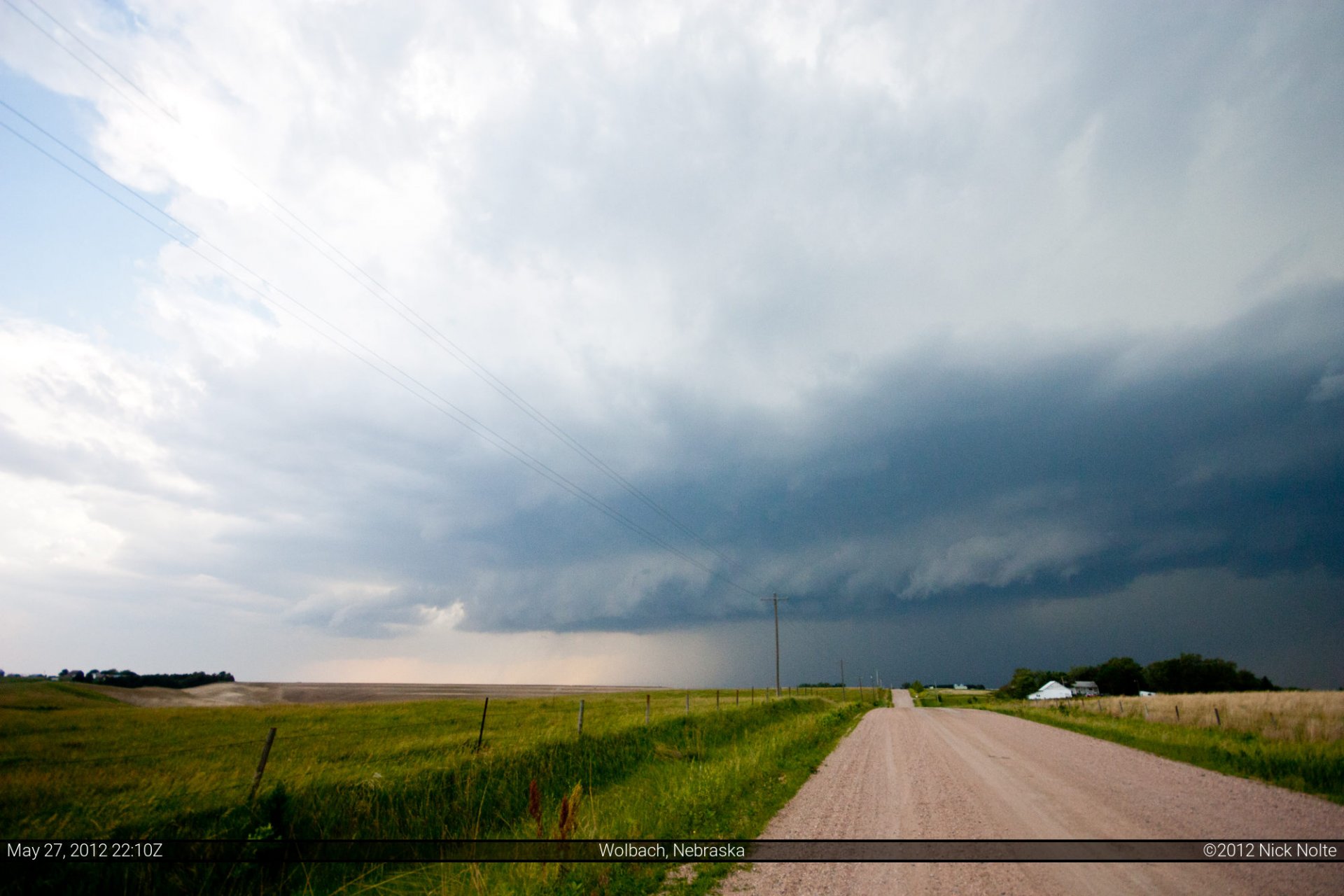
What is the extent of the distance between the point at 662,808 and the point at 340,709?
44339mm

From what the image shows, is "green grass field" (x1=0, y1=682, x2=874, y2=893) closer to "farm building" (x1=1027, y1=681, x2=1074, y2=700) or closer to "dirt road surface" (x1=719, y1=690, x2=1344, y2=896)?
"dirt road surface" (x1=719, y1=690, x2=1344, y2=896)

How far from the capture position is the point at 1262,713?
1037 inches

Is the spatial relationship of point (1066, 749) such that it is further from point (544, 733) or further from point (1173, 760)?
point (544, 733)

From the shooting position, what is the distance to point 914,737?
25.3 m

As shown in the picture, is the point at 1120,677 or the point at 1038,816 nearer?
the point at 1038,816

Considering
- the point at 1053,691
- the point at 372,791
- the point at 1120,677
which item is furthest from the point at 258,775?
the point at 1120,677

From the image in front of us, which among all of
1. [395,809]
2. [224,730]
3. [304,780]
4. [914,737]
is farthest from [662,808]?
[224,730]

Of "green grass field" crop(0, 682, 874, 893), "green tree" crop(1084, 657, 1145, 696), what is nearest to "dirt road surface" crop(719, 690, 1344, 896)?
"green grass field" crop(0, 682, 874, 893)

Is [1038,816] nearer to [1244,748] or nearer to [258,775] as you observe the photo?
[1244,748]

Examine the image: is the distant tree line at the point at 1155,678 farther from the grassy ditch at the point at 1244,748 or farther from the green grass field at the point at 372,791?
the green grass field at the point at 372,791

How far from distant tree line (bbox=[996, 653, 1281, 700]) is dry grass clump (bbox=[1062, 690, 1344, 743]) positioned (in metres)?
88.0

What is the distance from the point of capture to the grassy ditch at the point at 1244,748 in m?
13.4

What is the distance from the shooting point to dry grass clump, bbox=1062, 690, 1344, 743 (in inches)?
776

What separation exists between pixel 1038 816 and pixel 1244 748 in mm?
13306
